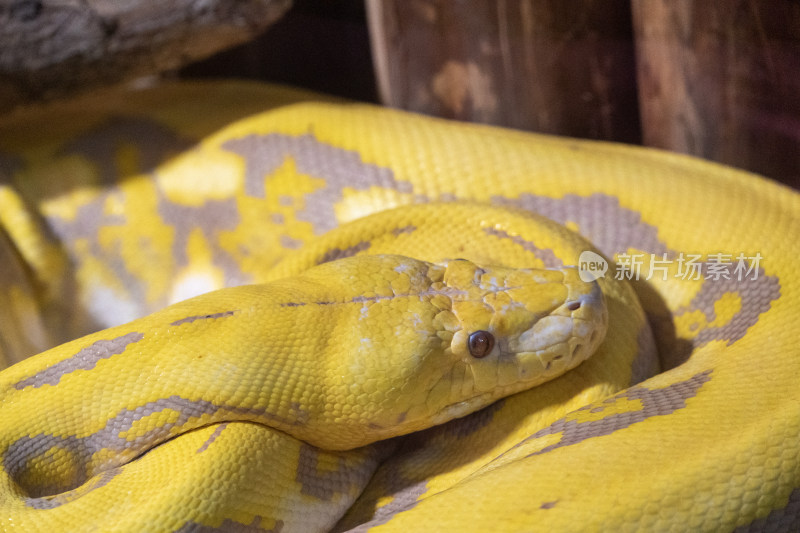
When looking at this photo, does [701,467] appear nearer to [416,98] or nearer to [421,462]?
[421,462]

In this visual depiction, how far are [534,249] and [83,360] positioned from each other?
1.17 metres

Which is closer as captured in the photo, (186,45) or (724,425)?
(724,425)

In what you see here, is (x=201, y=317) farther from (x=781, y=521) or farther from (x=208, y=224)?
(x=781, y=521)

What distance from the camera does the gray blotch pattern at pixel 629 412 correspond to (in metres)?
1.42

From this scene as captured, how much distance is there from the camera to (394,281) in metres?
1.76

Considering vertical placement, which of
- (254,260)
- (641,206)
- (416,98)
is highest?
(416,98)

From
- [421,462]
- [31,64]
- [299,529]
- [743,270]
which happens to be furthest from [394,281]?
[31,64]

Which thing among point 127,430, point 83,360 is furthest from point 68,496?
point 83,360

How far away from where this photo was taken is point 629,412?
4.83 feet

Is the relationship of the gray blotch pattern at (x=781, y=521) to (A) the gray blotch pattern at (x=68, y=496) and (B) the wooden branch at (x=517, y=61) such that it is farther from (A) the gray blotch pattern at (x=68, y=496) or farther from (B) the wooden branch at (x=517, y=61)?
(B) the wooden branch at (x=517, y=61)

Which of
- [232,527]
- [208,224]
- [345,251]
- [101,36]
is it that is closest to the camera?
[232,527]

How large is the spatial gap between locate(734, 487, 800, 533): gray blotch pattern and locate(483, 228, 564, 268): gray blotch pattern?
2.62 feet

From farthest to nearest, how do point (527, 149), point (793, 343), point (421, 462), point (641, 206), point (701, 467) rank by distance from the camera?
point (527, 149) → point (641, 206) → point (421, 462) → point (793, 343) → point (701, 467)

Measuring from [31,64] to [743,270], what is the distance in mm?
2219
